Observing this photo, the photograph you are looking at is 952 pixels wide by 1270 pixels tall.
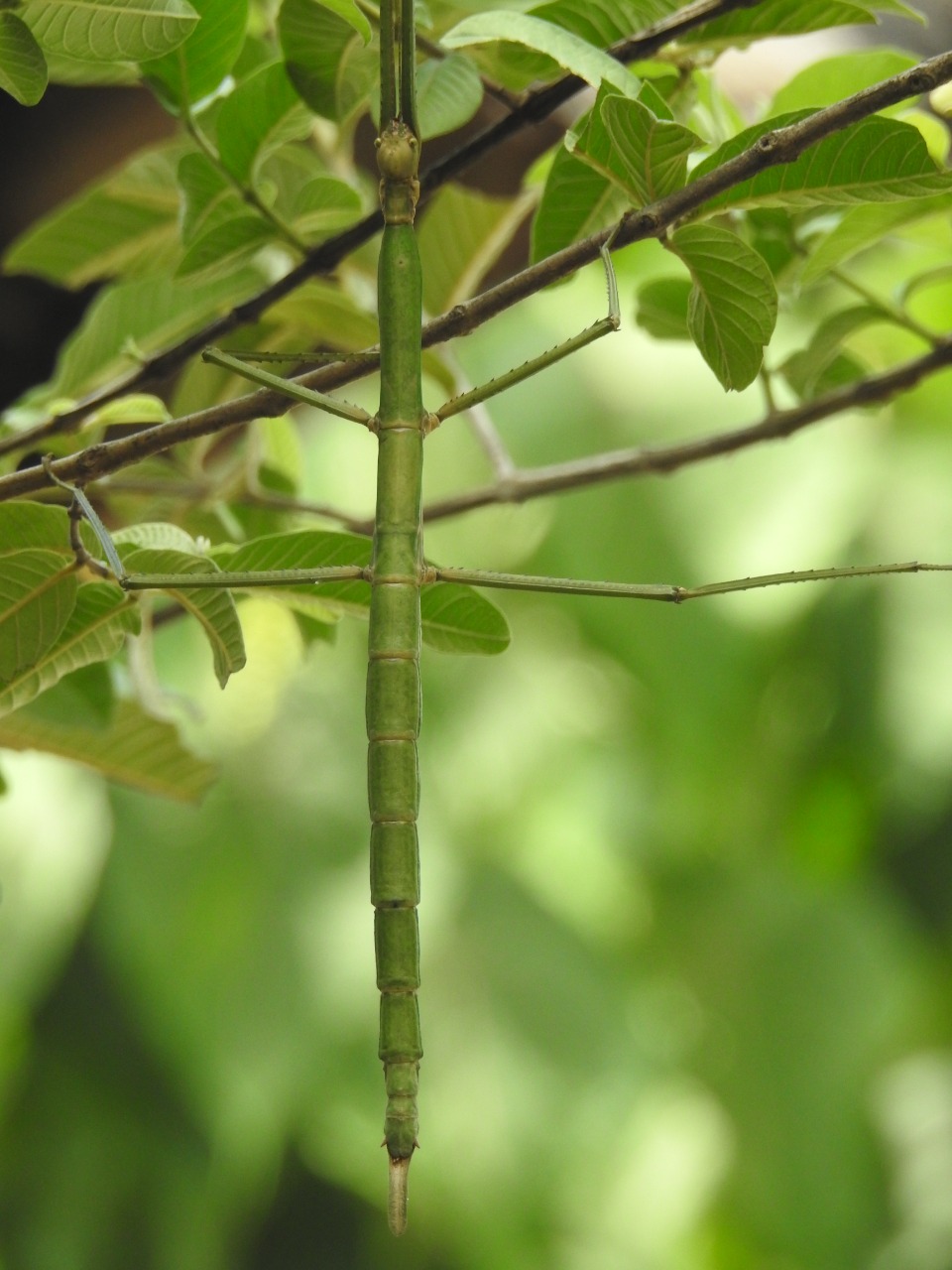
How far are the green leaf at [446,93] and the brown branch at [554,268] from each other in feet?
0.28

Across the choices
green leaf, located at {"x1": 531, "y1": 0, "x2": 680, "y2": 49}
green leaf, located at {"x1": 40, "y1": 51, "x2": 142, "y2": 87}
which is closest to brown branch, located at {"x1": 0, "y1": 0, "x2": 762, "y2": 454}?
green leaf, located at {"x1": 531, "y1": 0, "x2": 680, "y2": 49}

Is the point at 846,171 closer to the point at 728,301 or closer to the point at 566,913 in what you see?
the point at 728,301

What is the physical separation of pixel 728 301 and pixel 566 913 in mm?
1202

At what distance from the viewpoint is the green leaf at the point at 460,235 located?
57 cm

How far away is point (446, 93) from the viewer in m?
0.41

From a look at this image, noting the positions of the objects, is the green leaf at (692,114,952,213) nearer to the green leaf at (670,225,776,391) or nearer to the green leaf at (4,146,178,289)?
the green leaf at (670,225,776,391)

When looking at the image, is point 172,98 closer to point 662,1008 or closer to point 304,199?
point 304,199

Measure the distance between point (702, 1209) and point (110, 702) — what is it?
1.20 m

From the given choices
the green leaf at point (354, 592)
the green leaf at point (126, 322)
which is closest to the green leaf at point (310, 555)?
the green leaf at point (354, 592)

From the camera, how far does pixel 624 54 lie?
376mm

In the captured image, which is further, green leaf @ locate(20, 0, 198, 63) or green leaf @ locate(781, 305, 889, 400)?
green leaf @ locate(781, 305, 889, 400)

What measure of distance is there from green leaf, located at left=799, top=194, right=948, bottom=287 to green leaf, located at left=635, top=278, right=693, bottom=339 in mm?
64

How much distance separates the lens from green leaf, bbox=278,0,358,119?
1.28 ft

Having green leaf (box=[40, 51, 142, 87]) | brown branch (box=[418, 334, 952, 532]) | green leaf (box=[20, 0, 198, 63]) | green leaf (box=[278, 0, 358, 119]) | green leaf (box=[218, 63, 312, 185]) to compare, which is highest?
green leaf (box=[40, 51, 142, 87])
